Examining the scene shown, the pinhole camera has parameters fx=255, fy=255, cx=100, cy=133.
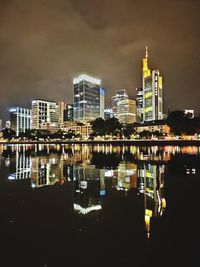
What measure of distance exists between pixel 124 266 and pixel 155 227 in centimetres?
257

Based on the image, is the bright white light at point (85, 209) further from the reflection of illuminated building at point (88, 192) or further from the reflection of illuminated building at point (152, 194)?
the reflection of illuminated building at point (152, 194)

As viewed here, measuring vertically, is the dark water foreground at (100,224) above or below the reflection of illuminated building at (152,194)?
below

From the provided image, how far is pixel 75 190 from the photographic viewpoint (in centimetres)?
1381

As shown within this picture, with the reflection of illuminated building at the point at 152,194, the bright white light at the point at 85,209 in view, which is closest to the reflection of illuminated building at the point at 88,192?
the bright white light at the point at 85,209

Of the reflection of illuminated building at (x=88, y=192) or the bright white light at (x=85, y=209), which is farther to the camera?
the reflection of illuminated building at (x=88, y=192)

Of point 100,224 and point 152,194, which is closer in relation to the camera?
point 100,224

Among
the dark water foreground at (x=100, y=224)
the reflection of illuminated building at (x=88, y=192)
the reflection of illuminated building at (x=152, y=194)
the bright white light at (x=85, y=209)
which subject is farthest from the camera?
the reflection of illuminated building at (x=88, y=192)

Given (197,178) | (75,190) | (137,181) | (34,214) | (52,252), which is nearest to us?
(52,252)

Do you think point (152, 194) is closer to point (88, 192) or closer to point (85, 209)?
point (88, 192)

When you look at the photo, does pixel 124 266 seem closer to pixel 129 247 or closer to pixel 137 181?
pixel 129 247

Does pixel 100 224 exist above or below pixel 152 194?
below

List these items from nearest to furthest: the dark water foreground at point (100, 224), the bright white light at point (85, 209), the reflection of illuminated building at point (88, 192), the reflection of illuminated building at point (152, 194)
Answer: the dark water foreground at point (100, 224) → the reflection of illuminated building at point (152, 194) → the bright white light at point (85, 209) → the reflection of illuminated building at point (88, 192)

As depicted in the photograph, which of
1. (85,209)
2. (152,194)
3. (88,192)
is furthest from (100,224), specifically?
(152,194)

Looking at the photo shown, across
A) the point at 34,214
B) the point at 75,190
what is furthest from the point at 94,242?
the point at 75,190
